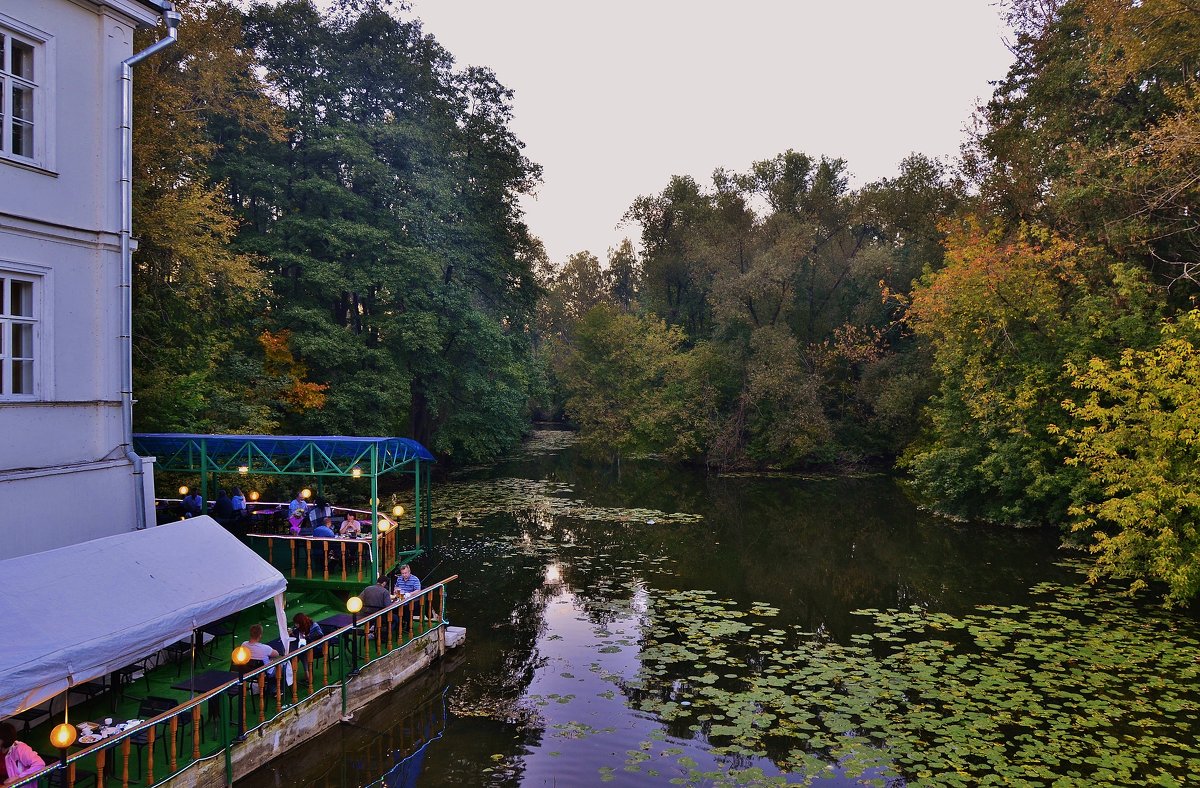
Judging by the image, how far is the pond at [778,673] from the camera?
30.2 ft

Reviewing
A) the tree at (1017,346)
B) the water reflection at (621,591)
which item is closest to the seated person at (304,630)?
the water reflection at (621,591)

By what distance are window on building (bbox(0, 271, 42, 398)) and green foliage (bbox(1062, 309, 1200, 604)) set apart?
65.2 feet

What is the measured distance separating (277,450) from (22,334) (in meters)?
5.75

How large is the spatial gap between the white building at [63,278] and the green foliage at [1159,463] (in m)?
19.1

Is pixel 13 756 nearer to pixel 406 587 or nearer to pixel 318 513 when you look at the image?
pixel 406 587

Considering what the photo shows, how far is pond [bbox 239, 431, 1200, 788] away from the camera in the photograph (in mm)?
9211

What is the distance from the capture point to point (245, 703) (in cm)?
938

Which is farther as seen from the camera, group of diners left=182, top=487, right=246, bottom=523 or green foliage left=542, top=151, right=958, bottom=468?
green foliage left=542, top=151, right=958, bottom=468

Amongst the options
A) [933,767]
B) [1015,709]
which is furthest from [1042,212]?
[933,767]

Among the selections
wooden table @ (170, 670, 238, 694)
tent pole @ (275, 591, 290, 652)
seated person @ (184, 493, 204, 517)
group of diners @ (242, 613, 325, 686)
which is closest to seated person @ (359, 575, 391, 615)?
group of diners @ (242, 613, 325, 686)

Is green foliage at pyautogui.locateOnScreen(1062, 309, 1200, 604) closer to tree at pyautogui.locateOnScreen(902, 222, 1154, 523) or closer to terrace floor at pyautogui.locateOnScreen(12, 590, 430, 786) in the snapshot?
tree at pyautogui.locateOnScreen(902, 222, 1154, 523)

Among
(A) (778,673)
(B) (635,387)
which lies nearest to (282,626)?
(A) (778,673)

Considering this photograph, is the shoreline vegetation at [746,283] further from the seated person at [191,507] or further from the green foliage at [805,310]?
the seated person at [191,507]

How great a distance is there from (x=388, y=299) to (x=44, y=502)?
68.0 feet
